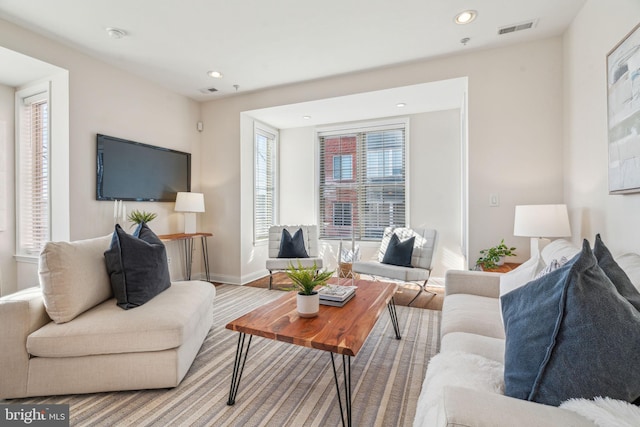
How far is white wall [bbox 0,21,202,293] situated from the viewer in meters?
2.86

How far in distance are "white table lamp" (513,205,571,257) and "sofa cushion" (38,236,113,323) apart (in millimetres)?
3035

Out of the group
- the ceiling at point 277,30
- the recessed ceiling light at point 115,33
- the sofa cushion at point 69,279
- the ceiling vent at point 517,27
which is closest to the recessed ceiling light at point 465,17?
the ceiling at point 277,30

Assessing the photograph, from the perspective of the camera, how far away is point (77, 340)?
1639 mm

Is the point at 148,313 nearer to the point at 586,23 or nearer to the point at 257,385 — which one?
the point at 257,385

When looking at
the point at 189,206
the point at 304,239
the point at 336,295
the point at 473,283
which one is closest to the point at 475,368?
the point at 336,295

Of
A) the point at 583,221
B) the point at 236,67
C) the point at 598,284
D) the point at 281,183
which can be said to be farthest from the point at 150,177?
the point at 583,221

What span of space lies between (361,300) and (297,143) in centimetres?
350

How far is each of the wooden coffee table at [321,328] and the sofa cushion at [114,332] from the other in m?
0.39

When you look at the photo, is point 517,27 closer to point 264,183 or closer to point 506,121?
point 506,121

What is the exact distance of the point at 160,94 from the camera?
3.89 m

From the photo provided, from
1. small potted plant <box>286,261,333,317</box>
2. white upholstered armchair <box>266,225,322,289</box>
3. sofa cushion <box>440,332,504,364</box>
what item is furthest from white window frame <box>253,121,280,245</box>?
sofa cushion <box>440,332,504,364</box>

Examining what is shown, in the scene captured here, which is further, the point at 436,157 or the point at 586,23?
the point at 436,157

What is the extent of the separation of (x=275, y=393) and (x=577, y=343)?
Result: 4.99 feet
